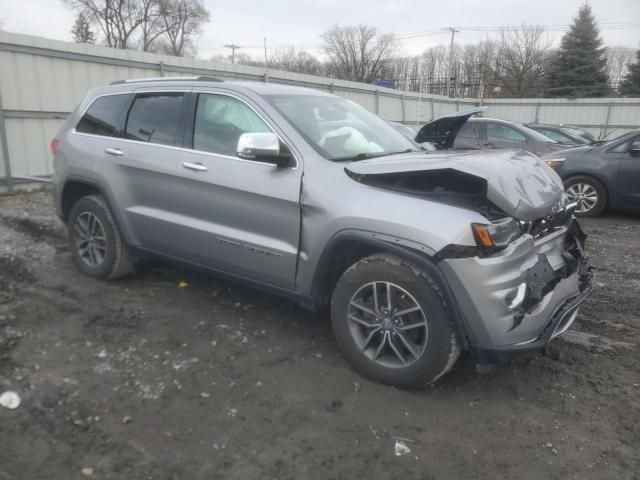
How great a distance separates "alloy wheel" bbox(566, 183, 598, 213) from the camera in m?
8.14

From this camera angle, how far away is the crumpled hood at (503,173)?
278cm

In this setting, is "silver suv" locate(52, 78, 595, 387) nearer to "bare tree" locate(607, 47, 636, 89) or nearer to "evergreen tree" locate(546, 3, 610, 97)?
"evergreen tree" locate(546, 3, 610, 97)

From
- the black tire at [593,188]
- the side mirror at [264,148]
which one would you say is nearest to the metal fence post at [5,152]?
the side mirror at [264,148]

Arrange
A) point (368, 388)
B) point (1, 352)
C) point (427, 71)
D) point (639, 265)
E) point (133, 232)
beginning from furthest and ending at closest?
1. point (427, 71)
2. point (639, 265)
3. point (133, 232)
4. point (1, 352)
5. point (368, 388)

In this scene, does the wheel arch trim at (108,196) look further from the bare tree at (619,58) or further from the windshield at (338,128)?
the bare tree at (619,58)

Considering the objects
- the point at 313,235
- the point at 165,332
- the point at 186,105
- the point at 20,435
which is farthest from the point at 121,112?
the point at 20,435

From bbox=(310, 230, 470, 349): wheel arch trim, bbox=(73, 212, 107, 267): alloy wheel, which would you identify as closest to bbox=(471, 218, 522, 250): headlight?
bbox=(310, 230, 470, 349): wheel arch trim

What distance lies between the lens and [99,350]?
348 centimetres

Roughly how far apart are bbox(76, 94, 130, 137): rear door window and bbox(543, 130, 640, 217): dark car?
6.64 m

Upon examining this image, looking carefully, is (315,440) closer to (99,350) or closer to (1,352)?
(99,350)

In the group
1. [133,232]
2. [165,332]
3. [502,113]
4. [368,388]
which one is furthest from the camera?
[502,113]

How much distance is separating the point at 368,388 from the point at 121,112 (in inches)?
126

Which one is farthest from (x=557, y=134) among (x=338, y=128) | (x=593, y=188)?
(x=338, y=128)

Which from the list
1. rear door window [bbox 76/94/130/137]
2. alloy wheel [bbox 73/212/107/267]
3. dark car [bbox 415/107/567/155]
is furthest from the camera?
dark car [bbox 415/107/567/155]
